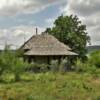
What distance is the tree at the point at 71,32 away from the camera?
169 feet

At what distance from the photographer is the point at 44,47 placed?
45.2 m

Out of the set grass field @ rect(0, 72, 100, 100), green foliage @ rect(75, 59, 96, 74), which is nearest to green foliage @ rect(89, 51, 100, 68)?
green foliage @ rect(75, 59, 96, 74)

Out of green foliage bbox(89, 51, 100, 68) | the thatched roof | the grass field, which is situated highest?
the thatched roof

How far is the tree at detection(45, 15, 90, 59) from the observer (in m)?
51.4

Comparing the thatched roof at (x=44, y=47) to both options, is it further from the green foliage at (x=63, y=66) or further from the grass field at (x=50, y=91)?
the grass field at (x=50, y=91)

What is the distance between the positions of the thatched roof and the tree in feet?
16.5

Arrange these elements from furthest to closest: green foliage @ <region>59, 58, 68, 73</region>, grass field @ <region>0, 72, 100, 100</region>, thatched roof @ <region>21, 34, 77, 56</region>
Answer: thatched roof @ <region>21, 34, 77, 56</region>
green foliage @ <region>59, 58, 68, 73</region>
grass field @ <region>0, 72, 100, 100</region>

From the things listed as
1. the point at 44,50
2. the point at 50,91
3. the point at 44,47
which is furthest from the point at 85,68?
the point at 50,91

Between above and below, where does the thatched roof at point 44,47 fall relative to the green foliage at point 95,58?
above

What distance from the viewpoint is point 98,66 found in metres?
45.0

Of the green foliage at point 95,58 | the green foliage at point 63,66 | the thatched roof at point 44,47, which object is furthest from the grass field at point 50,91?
the green foliage at point 95,58

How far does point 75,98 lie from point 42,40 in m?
28.9

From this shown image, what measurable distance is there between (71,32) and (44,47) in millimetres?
Answer: 7464

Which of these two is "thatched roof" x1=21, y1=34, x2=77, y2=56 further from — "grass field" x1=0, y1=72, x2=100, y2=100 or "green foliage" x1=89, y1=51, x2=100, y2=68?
"grass field" x1=0, y1=72, x2=100, y2=100
